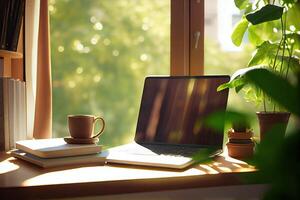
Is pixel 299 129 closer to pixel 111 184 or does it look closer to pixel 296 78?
pixel 296 78

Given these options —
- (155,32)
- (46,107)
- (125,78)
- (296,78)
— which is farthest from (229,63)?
(296,78)

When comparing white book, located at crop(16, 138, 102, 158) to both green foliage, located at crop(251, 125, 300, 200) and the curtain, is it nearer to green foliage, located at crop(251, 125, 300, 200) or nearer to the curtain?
the curtain

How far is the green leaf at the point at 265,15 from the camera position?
3.61 ft

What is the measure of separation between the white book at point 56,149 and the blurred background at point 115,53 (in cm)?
43

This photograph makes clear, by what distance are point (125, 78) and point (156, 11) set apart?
327 millimetres

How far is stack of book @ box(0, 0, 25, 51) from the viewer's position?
1.36 meters

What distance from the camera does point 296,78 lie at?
0.93ft

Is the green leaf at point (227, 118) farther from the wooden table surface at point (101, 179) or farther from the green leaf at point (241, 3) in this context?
the green leaf at point (241, 3)

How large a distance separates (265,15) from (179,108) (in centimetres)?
43

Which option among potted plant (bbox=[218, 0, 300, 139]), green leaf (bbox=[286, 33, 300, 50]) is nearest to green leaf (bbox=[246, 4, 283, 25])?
potted plant (bbox=[218, 0, 300, 139])

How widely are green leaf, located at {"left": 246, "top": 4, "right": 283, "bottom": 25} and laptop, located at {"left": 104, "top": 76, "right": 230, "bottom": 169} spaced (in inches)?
9.8

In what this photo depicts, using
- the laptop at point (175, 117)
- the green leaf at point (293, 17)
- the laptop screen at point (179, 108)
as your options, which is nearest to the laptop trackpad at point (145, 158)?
the laptop at point (175, 117)

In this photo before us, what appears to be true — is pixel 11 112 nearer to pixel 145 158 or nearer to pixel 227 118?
pixel 145 158

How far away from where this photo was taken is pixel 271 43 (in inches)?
52.0
